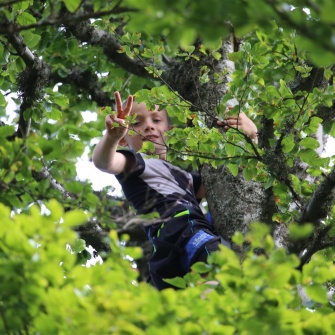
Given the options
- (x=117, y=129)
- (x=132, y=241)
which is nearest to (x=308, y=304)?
(x=117, y=129)

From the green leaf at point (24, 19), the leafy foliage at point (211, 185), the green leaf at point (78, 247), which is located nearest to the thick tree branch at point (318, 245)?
the leafy foliage at point (211, 185)

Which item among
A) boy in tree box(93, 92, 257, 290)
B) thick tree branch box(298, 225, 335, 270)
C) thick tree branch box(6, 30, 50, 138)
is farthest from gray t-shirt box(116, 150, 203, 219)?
thick tree branch box(298, 225, 335, 270)

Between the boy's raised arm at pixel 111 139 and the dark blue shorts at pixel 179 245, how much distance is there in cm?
55

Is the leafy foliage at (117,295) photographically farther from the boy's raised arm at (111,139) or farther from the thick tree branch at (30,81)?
the thick tree branch at (30,81)

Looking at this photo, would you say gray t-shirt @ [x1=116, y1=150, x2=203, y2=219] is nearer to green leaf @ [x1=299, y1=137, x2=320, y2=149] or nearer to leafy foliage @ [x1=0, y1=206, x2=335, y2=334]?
green leaf @ [x1=299, y1=137, x2=320, y2=149]

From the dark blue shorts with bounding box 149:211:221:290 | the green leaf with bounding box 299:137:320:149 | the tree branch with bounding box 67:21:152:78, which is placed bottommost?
the dark blue shorts with bounding box 149:211:221:290

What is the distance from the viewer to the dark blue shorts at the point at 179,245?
14.3 ft

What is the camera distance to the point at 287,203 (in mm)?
4289

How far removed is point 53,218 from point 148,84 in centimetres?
541

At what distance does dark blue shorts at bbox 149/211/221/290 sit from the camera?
436cm

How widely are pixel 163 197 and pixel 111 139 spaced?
23.8 inches

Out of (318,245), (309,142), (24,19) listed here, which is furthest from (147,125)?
(318,245)

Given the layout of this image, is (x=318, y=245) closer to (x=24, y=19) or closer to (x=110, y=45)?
(x=24, y=19)

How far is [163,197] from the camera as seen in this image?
15.8 ft
